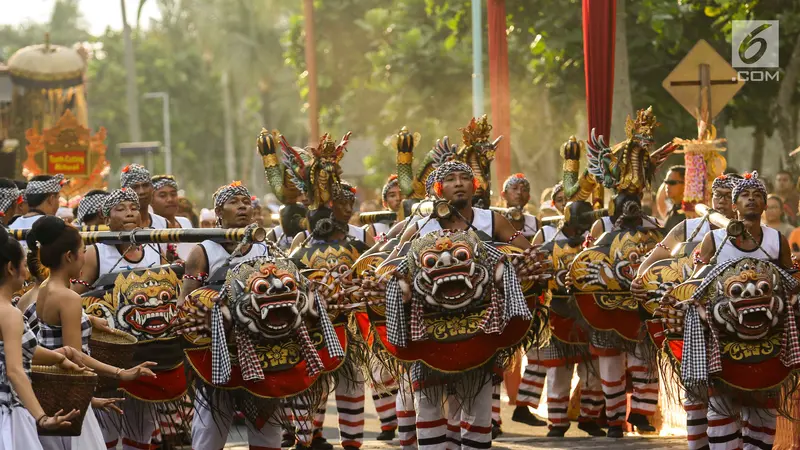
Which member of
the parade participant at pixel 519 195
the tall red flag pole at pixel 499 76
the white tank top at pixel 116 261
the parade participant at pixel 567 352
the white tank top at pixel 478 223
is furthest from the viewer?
the tall red flag pole at pixel 499 76

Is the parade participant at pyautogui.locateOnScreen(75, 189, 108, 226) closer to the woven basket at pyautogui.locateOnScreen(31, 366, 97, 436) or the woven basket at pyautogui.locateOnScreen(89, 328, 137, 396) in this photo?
the woven basket at pyautogui.locateOnScreen(89, 328, 137, 396)

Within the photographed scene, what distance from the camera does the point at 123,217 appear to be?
11148mm

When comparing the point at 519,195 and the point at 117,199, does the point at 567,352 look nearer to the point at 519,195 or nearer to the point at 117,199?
the point at 519,195

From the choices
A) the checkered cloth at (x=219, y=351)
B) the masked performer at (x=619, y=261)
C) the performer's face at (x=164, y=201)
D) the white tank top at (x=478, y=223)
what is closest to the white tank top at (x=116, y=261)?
the checkered cloth at (x=219, y=351)

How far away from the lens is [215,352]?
31.4ft

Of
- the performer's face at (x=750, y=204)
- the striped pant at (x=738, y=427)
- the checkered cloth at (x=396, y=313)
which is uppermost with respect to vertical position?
the performer's face at (x=750, y=204)

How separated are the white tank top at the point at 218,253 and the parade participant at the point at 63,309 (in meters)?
2.05

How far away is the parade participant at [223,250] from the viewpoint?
10.2 m

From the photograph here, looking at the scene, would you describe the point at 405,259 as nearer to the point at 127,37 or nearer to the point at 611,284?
the point at 611,284

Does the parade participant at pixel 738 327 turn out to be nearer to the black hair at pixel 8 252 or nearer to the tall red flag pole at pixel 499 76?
the black hair at pixel 8 252

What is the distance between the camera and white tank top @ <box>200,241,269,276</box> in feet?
33.6

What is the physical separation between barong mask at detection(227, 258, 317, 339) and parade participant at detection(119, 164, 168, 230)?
338 cm

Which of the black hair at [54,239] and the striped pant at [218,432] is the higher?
the black hair at [54,239]

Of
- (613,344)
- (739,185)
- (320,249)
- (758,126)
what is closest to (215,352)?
(320,249)
